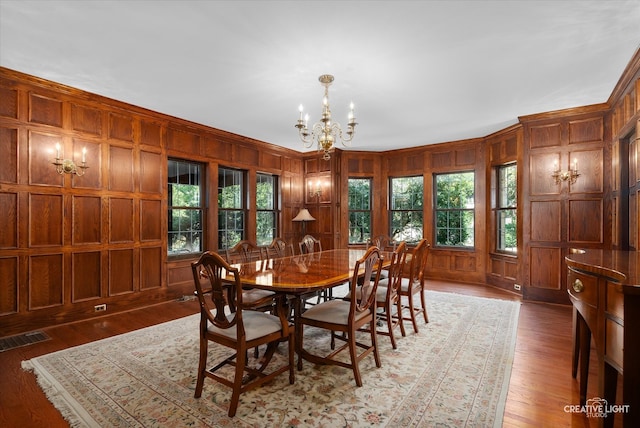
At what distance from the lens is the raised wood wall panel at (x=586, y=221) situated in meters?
4.25

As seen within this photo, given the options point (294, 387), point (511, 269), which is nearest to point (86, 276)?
point (294, 387)

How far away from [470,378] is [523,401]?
0.36 meters

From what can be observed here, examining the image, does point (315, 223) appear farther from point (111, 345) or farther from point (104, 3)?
point (104, 3)

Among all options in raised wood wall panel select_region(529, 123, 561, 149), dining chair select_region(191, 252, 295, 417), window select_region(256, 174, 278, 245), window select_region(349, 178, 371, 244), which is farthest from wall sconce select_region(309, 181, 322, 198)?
dining chair select_region(191, 252, 295, 417)

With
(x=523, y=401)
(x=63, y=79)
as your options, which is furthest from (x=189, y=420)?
(x=63, y=79)

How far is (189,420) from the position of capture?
77.0 inches

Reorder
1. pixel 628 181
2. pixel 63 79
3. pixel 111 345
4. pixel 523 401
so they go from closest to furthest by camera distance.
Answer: pixel 523 401, pixel 111 345, pixel 63 79, pixel 628 181

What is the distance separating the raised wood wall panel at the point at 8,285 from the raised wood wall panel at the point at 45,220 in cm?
25

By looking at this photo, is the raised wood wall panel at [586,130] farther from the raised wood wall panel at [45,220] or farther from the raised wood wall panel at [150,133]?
the raised wood wall panel at [45,220]

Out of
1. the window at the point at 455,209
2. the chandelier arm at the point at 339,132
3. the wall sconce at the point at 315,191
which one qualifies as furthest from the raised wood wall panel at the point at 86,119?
the window at the point at 455,209

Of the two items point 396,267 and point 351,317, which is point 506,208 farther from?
point 351,317

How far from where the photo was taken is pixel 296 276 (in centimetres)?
261

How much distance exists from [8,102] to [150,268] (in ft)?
7.86

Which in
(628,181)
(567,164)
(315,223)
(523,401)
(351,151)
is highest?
(351,151)
